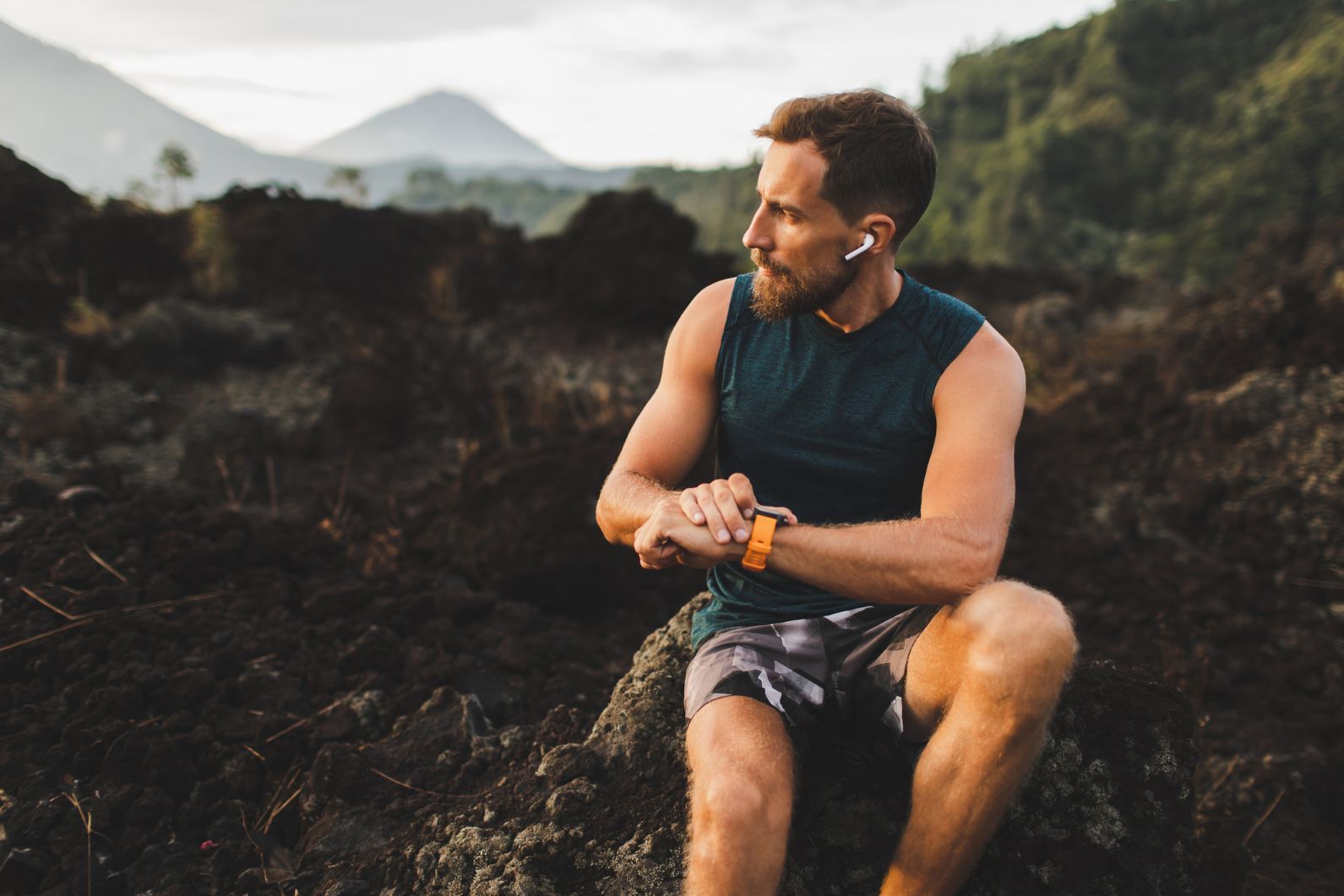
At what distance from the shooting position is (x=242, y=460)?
5.82 m

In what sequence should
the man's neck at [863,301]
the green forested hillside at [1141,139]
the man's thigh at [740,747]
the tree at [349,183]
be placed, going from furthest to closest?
the green forested hillside at [1141,139] → the tree at [349,183] → the man's neck at [863,301] → the man's thigh at [740,747]

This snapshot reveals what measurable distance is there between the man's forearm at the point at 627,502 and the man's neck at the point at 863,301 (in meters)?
0.67

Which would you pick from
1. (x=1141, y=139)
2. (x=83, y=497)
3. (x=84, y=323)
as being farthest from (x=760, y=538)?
(x=1141, y=139)

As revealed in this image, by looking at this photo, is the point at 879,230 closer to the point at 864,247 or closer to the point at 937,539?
the point at 864,247

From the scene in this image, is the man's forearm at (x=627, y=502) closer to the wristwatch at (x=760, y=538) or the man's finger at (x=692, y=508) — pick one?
the man's finger at (x=692, y=508)

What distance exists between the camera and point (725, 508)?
1.98m

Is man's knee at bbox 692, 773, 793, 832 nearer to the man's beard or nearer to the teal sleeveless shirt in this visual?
the teal sleeveless shirt

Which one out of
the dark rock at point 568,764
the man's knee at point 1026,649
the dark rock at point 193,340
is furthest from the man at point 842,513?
the dark rock at point 193,340

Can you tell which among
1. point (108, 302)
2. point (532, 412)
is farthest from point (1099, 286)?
point (108, 302)

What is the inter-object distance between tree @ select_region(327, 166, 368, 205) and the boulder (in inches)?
398

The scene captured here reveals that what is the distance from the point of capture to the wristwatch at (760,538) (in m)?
1.98

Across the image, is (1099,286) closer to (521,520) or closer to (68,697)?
(521,520)

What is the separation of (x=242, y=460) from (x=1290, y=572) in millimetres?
6612

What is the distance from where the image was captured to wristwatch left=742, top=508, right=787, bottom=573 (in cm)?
198
